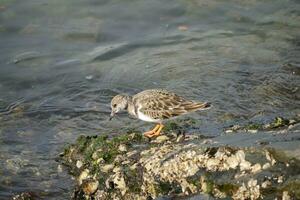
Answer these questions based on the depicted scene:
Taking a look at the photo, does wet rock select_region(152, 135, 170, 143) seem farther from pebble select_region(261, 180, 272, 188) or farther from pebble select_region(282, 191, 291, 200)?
pebble select_region(282, 191, 291, 200)

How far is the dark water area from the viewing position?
30.0 feet

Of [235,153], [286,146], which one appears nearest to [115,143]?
[235,153]

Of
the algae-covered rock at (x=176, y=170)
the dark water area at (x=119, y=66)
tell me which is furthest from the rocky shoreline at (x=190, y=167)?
the dark water area at (x=119, y=66)

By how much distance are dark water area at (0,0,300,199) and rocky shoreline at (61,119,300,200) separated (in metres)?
0.76

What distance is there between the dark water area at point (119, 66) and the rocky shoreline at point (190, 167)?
2.48 ft

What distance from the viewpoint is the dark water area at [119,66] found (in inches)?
360

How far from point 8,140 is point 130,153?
3.04 meters

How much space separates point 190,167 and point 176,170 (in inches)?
7.1

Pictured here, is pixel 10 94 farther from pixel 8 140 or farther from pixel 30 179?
pixel 30 179

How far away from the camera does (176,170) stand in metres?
6.20

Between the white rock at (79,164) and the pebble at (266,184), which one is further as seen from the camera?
the white rock at (79,164)

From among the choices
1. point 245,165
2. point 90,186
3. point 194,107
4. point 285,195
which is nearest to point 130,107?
point 194,107

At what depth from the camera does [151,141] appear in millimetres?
7484

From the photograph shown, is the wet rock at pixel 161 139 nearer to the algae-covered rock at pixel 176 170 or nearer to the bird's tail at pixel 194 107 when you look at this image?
the algae-covered rock at pixel 176 170
